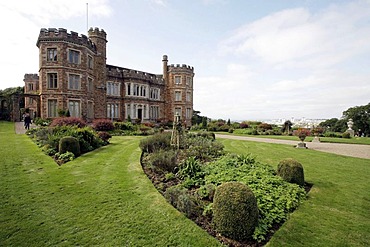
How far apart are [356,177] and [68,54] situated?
25.9m

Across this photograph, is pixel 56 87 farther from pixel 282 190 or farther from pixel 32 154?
pixel 282 190

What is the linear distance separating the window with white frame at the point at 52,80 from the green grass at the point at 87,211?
18.1 m

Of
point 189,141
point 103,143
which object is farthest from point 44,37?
point 189,141

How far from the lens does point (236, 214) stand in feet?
13.6

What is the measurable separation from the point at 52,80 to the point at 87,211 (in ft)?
75.8

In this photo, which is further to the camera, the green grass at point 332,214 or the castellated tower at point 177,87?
the castellated tower at point 177,87

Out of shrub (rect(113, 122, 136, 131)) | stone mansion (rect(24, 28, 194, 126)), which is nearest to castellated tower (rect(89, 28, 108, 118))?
stone mansion (rect(24, 28, 194, 126))

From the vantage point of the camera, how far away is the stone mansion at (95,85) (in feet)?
77.2

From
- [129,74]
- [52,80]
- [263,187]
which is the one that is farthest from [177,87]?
[263,187]

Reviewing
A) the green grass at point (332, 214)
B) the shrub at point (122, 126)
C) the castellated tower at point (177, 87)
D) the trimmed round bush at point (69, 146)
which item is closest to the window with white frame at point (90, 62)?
the shrub at point (122, 126)

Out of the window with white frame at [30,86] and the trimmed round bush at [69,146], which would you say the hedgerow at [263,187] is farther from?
the window with white frame at [30,86]

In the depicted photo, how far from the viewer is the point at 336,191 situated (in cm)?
661

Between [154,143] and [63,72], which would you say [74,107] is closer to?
[63,72]

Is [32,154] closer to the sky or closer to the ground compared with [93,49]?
closer to the ground
